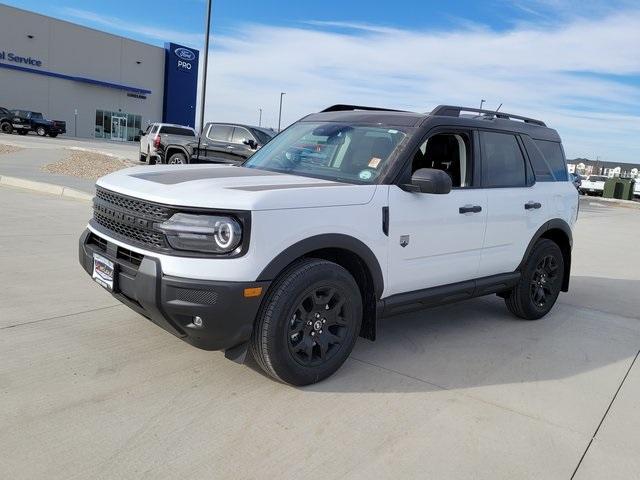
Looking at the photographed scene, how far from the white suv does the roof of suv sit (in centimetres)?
2

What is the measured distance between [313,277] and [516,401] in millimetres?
1552

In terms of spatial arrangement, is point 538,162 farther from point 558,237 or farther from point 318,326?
point 318,326

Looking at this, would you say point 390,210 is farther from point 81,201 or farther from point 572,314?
point 81,201

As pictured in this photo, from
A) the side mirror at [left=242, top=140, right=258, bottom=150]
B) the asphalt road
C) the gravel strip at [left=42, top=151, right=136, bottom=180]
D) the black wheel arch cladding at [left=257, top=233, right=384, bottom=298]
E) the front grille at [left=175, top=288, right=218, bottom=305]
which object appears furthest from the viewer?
the gravel strip at [left=42, top=151, right=136, bottom=180]

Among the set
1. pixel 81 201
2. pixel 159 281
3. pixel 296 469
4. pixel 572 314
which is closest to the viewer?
pixel 296 469

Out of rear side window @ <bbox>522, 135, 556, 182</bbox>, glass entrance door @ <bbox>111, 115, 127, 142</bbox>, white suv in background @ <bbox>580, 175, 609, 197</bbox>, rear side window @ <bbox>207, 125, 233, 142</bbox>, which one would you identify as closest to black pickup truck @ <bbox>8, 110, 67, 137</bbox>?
glass entrance door @ <bbox>111, 115, 127, 142</bbox>

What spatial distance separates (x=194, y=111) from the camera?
60781 mm

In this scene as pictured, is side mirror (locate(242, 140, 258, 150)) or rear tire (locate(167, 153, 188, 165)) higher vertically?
side mirror (locate(242, 140, 258, 150))

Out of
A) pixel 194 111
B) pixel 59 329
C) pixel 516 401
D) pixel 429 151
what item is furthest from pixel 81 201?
pixel 194 111

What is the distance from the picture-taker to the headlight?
3162 millimetres

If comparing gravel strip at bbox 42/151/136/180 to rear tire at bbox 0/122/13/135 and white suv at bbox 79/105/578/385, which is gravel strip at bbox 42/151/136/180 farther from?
rear tire at bbox 0/122/13/135

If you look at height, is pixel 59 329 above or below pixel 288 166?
below

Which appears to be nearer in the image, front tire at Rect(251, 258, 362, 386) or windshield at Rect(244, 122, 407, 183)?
front tire at Rect(251, 258, 362, 386)

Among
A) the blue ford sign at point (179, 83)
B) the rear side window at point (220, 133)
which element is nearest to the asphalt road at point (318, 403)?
the rear side window at point (220, 133)
